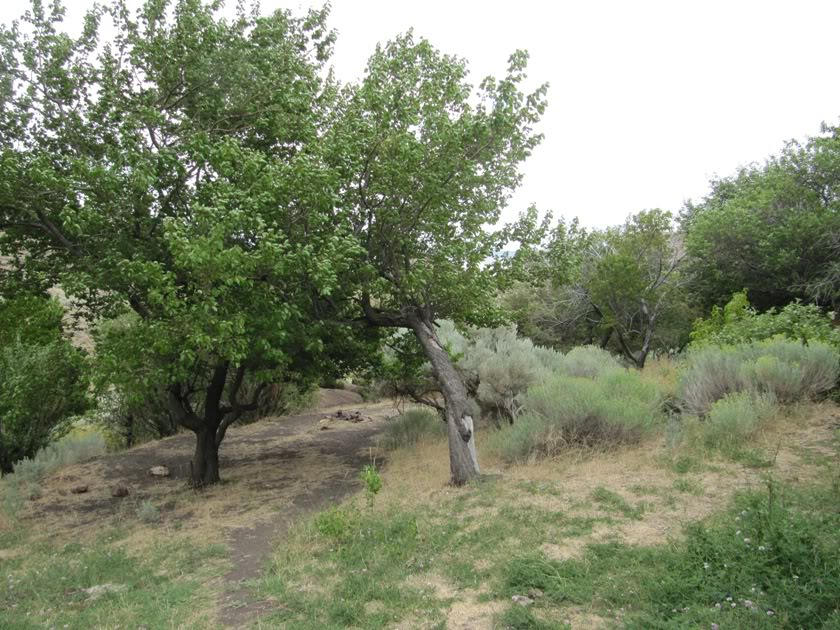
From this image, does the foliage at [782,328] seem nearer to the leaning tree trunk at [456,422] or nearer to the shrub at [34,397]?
the leaning tree trunk at [456,422]

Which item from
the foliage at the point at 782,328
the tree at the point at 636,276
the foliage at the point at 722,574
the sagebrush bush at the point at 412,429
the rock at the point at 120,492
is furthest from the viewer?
the tree at the point at 636,276

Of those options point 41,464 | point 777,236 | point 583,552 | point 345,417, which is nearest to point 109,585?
point 583,552

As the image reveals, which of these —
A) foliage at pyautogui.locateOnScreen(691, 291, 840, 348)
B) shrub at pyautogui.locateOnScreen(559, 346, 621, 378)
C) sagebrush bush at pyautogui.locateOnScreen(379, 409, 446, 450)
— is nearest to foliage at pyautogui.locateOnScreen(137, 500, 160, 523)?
sagebrush bush at pyautogui.locateOnScreen(379, 409, 446, 450)

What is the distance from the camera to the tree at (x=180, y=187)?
7160 mm

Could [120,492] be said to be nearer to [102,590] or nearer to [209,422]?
[209,422]

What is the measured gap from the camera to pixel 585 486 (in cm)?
708

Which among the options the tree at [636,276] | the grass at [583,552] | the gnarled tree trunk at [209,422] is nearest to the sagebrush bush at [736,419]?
the grass at [583,552]

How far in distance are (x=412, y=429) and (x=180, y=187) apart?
7.27 meters

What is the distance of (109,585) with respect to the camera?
229 inches

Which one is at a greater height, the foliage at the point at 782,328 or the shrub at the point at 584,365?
the foliage at the point at 782,328

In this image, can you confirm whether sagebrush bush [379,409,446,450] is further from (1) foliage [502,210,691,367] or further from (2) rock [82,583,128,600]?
(2) rock [82,583,128,600]

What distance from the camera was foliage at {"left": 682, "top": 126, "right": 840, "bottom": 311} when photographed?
19203mm

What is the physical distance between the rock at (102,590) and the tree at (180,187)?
7.87ft

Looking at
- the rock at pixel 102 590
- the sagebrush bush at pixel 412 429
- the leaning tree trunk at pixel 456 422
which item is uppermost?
the leaning tree trunk at pixel 456 422
